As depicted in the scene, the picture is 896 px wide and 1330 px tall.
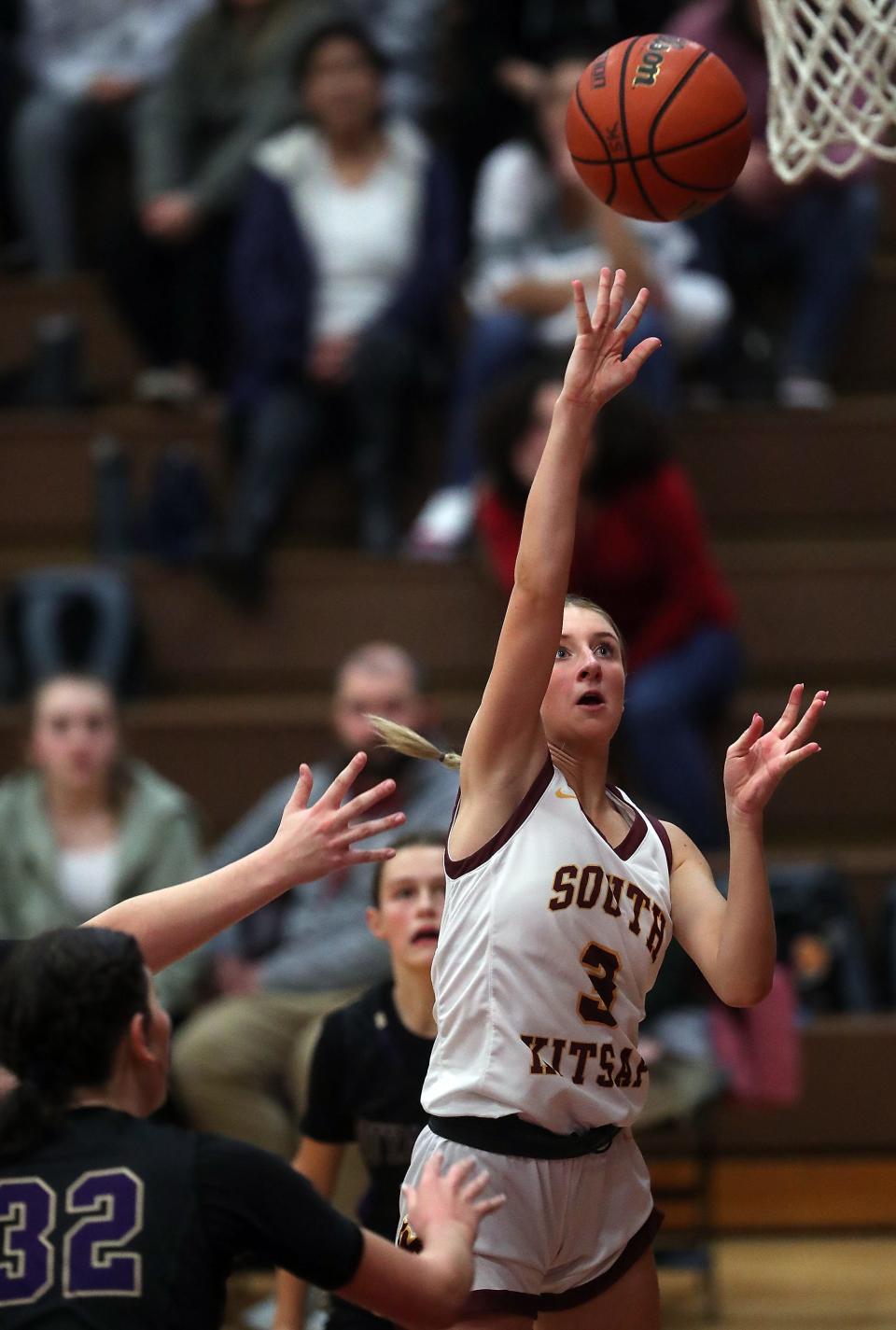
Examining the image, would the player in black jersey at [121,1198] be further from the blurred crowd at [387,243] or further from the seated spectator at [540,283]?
the seated spectator at [540,283]

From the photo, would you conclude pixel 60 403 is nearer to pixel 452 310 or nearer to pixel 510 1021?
pixel 452 310

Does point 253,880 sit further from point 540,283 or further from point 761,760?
point 540,283

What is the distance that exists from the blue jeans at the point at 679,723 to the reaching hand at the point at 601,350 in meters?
3.09

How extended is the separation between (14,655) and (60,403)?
1224 mm

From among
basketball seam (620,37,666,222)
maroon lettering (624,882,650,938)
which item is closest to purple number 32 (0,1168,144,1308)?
maroon lettering (624,882,650,938)

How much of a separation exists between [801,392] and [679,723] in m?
1.77

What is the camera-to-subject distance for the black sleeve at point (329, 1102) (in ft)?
12.2

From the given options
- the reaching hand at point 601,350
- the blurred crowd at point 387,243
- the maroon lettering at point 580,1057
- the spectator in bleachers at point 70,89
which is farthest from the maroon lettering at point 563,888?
the spectator in bleachers at point 70,89

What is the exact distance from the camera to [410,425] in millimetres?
7289

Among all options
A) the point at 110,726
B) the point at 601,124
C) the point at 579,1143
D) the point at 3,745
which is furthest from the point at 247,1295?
the point at 601,124

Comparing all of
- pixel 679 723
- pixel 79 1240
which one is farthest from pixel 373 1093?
pixel 679 723

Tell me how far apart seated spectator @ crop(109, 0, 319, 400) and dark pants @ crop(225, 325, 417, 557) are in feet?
1.98

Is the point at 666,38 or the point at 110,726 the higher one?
the point at 666,38

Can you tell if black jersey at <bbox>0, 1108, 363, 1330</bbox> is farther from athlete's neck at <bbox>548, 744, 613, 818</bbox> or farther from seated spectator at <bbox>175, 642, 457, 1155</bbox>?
seated spectator at <bbox>175, 642, 457, 1155</bbox>
